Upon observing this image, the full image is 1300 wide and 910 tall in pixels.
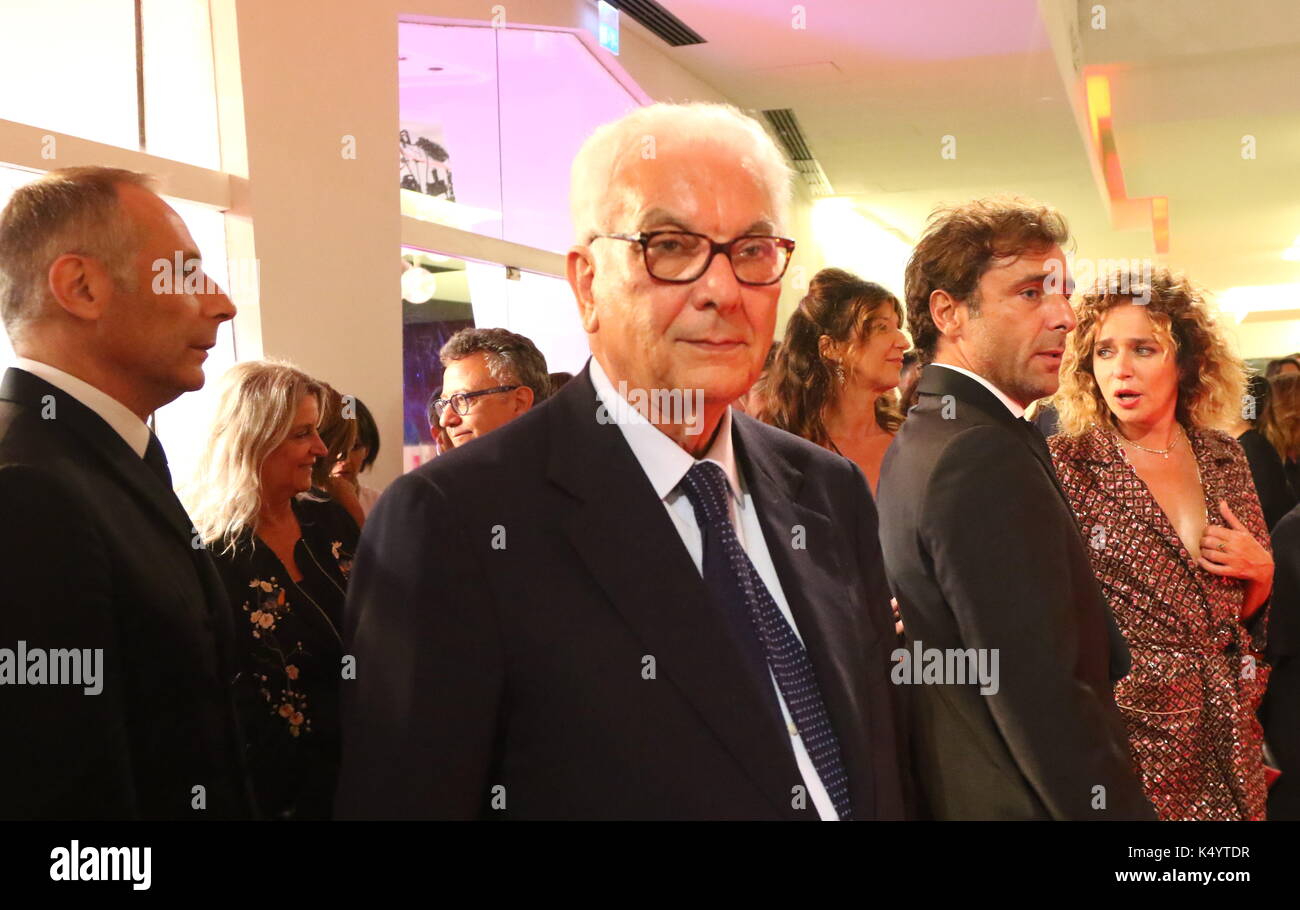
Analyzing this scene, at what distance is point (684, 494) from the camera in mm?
1409

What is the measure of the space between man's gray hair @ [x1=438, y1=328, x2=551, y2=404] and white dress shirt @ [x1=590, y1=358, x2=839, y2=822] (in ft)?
7.05

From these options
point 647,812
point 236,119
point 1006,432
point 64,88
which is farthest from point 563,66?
point 647,812

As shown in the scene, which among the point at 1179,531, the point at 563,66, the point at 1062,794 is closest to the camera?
the point at 1062,794

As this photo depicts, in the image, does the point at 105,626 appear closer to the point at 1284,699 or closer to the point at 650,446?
the point at 650,446

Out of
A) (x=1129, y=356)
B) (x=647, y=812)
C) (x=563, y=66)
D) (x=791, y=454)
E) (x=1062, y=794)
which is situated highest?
(x=563, y=66)

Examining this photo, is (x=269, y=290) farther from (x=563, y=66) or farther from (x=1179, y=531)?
(x=563, y=66)

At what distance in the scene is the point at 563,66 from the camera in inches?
266

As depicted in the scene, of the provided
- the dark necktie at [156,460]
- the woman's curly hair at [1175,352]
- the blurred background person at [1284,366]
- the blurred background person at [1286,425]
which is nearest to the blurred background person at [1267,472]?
the blurred background person at [1286,425]

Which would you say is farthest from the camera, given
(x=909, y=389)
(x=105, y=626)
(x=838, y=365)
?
(x=909, y=389)

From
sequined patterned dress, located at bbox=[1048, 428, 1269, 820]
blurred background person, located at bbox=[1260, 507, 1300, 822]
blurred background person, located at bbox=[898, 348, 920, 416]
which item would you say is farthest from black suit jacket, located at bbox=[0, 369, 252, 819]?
blurred background person, located at bbox=[898, 348, 920, 416]

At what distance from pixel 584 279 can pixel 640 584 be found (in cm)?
39

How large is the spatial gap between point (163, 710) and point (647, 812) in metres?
0.71

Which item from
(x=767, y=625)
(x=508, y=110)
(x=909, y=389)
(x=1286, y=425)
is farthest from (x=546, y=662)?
(x=508, y=110)

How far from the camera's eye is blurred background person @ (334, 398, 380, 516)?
3697 millimetres
